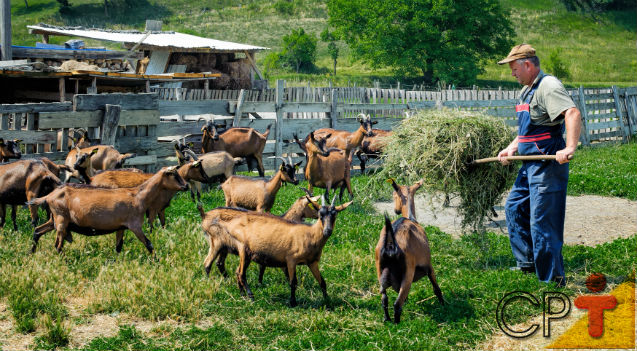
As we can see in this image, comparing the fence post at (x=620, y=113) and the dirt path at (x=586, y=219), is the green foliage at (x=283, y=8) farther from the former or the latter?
the dirt path at (x=586, y=219)

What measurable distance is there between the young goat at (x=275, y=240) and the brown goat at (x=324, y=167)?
16.8 ft

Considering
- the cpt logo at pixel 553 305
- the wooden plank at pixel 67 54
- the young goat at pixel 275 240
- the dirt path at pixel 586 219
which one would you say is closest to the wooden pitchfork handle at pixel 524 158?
the cpt logo at pixel 553 305

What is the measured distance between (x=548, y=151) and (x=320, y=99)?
720 inches

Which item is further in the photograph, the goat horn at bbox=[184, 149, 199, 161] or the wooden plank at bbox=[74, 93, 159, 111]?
the goat horn at bbox=[184, 149, 199, 161]

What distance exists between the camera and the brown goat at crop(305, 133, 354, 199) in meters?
12.5

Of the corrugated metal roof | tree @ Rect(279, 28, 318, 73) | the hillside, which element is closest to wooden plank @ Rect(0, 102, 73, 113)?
the corrugated metal roof

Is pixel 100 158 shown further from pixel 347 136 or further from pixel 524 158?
pixel 524 158

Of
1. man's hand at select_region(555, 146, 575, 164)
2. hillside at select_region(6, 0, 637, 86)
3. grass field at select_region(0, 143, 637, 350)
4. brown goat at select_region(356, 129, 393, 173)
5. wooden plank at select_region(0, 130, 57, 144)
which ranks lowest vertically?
grass field at select_region(0, 143, 637, 350)

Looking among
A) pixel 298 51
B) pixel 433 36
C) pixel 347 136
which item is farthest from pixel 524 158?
pixel 298 51

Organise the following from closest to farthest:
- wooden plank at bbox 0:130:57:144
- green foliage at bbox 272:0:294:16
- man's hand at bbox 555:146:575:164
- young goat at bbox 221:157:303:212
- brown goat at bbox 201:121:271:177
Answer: man's hand at bbox 555:146:575:164 < young goat at bbox 221:157:303:212 < wooden plank at bbox 0:130:57:144 < brown goat at bbox 201:121:271:177 < green foliage at bbox 272:0:294:16

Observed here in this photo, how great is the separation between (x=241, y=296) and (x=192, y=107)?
7.81 m

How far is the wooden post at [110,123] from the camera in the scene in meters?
11.8

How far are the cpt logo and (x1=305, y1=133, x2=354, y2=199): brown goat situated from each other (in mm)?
6117

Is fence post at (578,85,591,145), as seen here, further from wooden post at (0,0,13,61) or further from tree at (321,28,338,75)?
tree at (321,28,338,75)
